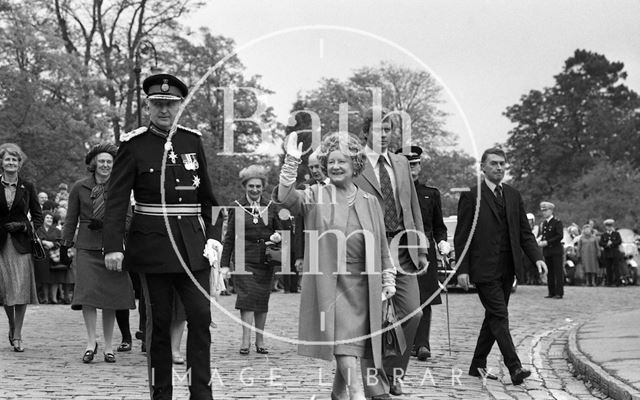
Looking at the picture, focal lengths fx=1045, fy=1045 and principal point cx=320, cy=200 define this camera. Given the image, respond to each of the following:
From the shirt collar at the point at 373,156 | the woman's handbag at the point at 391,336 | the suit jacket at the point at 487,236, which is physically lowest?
the woman's handbag at the point at 391,336

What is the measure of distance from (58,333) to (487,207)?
6.74m

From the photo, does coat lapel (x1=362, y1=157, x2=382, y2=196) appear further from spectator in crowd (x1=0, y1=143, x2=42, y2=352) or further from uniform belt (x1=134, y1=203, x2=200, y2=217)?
spectator in crowd (x1=0, y1=143, x2=42, y2=352)

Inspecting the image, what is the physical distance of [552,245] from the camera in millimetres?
24391

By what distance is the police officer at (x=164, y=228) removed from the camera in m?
7.21

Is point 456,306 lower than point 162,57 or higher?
lower

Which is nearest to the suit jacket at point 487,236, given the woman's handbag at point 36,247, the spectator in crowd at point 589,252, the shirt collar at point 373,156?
the shirt collar at point 373,156

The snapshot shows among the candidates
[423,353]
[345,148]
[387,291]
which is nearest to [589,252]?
[423,353]

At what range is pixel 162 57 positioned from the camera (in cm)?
4428

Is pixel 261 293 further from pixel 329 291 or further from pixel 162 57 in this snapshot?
pixel 162 57

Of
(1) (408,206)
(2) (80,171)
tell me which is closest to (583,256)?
(2) (80,171)

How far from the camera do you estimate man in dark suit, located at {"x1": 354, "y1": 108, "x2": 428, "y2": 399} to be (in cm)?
817

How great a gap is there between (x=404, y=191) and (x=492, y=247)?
4.81ft

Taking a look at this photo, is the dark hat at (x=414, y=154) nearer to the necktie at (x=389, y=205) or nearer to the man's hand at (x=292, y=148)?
the necktie at (x=389, y=205)

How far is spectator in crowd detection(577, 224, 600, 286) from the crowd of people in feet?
69.6
